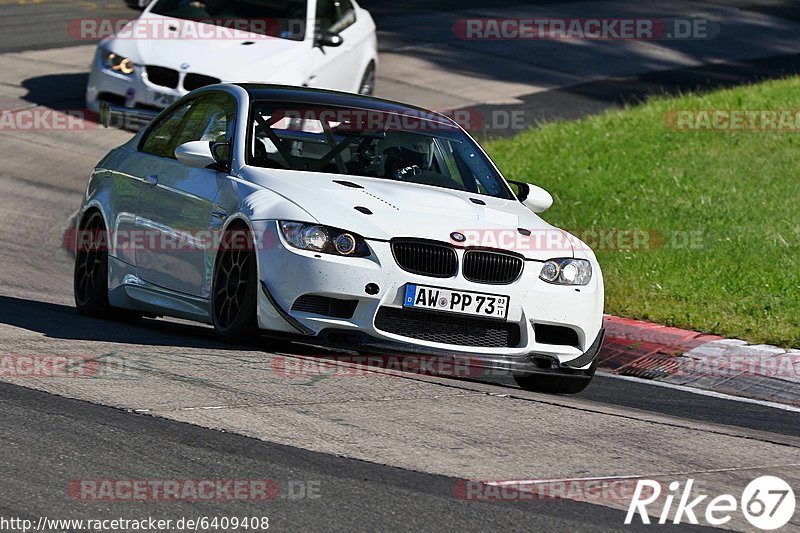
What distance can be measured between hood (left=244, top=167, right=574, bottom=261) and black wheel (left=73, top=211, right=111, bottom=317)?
5.28 ft

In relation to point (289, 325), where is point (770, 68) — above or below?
below

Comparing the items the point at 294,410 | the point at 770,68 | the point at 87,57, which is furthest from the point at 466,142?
the point at 770,68

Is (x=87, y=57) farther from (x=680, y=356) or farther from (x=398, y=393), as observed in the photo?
(x=398, y=393)

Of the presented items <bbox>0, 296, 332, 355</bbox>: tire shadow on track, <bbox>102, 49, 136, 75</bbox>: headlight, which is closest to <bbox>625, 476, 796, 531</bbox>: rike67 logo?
<bbox>0, 296, 332, 355</bbox>: tire shadow on track

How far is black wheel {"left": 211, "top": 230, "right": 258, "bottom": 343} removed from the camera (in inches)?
315

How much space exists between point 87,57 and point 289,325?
1428cm

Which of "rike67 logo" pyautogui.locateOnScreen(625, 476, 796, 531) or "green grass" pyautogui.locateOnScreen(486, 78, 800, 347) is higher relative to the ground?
"rike67 logo" pyautogui.locateOnScreen(625, 476, 796, 531)

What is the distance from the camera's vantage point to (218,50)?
54.6ft

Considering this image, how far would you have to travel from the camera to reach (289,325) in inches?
309

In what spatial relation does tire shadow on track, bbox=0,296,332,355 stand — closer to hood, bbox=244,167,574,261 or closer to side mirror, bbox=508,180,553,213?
hood, bbox=244,167,574,261

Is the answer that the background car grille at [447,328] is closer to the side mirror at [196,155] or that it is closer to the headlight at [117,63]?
the side mirror at [196,155]

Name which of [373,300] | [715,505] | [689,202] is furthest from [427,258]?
[689,202]

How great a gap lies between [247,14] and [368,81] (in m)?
2.27

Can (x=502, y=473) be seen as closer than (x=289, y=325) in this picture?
Yes
